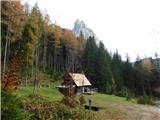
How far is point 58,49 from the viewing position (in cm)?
8744

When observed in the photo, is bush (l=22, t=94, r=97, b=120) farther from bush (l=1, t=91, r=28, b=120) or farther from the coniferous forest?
the coniferous forest

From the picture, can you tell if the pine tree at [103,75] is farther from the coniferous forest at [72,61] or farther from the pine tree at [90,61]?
the pine tree at [90,61]

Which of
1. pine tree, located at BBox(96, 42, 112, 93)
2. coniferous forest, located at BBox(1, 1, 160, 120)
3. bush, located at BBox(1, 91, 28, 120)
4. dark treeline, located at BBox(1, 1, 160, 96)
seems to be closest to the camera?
bush, located at BBox(1, 91, 28, 120)

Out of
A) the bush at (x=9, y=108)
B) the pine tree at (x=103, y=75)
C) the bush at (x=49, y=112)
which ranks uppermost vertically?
the pine tree at (x=103, y=75)

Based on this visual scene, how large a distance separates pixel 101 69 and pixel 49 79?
1660 centimetres

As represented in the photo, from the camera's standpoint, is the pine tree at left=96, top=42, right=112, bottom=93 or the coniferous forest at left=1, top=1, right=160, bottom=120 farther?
the pine tree at left=96, top=42, right=112, bottom=93

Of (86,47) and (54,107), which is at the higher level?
(86,47)

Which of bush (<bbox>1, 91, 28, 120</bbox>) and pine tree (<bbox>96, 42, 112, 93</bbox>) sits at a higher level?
pine tree (<bbox>96, 42, 112, 93</bbox>)

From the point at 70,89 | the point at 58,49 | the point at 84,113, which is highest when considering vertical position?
the point at 58,49

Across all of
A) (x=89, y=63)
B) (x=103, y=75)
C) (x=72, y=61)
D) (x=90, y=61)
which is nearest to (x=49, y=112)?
(x=103, y=75)

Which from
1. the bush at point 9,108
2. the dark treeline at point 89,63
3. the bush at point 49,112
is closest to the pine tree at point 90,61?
the dark treeline at point 89,63

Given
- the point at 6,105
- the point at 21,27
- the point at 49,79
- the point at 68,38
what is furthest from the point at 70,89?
the point at 68,38

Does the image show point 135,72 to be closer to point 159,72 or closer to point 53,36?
point 159,72

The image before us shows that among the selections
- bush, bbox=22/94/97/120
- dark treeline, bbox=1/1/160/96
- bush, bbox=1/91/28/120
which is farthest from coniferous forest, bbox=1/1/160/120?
bush, bbox=1/91/28/120
